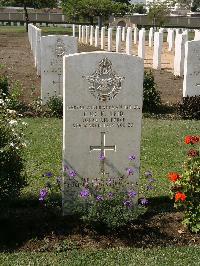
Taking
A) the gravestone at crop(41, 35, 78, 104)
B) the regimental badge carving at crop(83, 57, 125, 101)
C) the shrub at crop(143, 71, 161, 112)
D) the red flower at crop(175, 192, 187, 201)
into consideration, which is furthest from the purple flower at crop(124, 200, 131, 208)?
the gravestone at crop(41, 35, 78, 104)

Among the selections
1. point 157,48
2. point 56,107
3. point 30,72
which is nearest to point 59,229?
point 56,107

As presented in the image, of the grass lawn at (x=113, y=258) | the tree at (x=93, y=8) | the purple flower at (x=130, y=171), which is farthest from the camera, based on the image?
the tree at (x=93, y=8)

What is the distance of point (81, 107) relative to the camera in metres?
5.80

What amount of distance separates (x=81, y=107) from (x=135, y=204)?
1273 mm

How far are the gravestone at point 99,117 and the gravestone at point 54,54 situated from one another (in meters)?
7.36

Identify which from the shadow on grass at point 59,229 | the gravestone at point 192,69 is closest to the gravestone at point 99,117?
the shadow on grass at point 59,229

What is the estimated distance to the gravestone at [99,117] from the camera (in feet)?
18.8

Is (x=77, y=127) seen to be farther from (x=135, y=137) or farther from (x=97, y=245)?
(x=97, y=245)

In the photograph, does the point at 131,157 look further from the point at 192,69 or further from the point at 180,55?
the point at 180,55

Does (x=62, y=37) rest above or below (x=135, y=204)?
above

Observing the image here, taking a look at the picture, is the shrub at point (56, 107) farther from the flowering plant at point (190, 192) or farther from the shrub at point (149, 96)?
the flowering plant at point (190, 192)

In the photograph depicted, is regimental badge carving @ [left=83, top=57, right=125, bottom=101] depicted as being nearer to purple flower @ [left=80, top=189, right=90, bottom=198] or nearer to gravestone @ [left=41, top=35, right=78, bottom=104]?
purple flower @ [left=80, top=189, right=90, bottom=198]

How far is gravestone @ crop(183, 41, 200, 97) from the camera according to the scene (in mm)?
12625

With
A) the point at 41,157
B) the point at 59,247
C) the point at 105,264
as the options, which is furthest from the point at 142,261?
the point at 41,157
